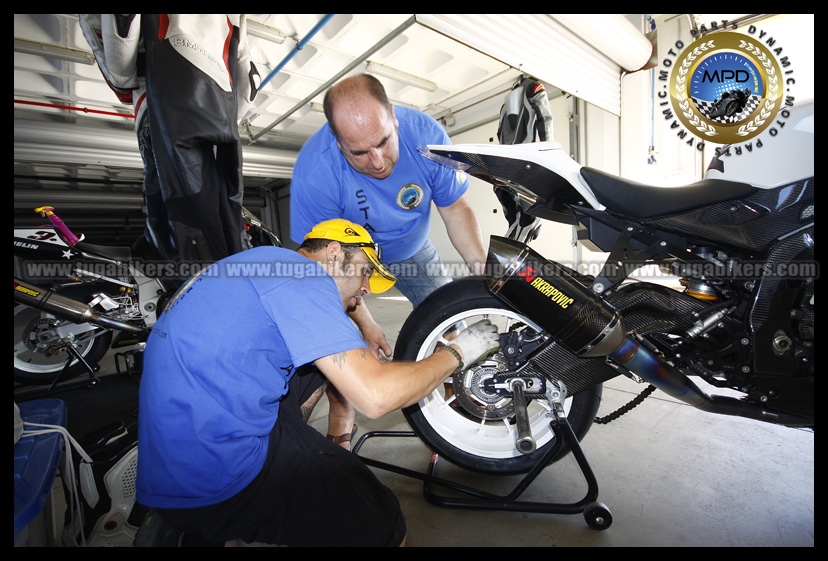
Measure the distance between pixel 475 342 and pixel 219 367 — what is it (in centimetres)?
72

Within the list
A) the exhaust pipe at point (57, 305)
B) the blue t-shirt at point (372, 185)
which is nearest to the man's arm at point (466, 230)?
the blue t-shirt at point (372, 185)

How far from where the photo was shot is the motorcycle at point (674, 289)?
3.12 feet

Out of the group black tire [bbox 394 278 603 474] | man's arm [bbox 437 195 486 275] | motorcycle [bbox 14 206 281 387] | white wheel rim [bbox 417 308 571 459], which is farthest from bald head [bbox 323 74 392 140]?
motorcycle [bbox 14 206 281 387]

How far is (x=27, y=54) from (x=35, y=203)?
5492 millimetres

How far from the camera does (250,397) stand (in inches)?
33.3

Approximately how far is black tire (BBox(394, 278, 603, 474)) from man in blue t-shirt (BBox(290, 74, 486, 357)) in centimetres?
33

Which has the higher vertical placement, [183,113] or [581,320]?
[183,113]

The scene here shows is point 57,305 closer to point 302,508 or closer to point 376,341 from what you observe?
point 376,341

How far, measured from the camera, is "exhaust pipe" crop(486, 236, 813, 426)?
96 centimetres

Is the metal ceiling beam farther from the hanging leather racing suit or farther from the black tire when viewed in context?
the black tire

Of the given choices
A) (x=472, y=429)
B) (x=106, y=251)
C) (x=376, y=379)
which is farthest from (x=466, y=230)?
(x=106, y=251)

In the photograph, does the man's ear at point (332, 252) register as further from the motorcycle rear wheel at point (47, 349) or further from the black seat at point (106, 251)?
the motorcycle rear wheel at point (47, 349)

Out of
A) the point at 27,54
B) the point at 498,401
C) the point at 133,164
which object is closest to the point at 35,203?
the point at 133,164
